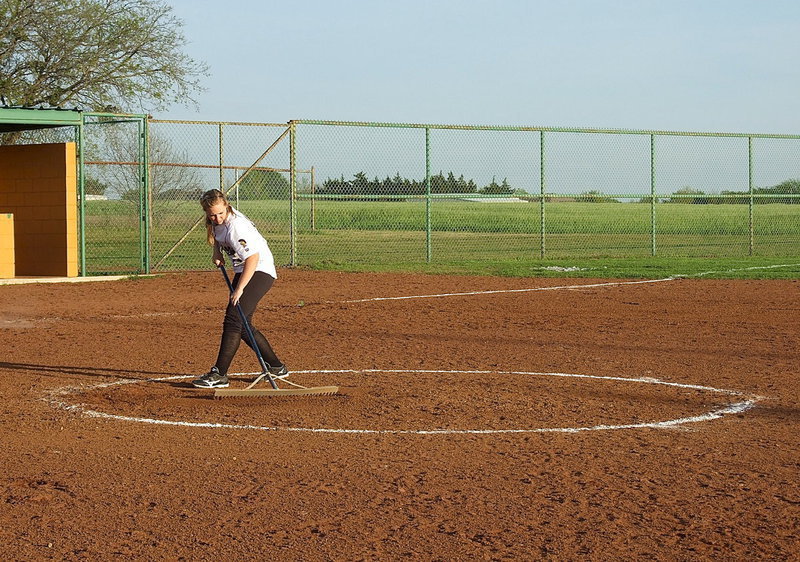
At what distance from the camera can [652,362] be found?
9.67 metres

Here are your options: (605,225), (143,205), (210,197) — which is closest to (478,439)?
(210,197)

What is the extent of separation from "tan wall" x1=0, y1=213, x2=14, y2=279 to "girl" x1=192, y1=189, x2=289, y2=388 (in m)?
11.6

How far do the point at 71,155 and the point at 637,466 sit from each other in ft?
50.4

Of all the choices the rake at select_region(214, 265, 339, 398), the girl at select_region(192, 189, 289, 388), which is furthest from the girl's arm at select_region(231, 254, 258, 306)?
the rake at select_region(214, 265, 339, 398)

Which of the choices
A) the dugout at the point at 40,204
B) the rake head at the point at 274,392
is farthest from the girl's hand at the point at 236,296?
the dugout at the point at 40,204

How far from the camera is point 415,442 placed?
21.3 ft

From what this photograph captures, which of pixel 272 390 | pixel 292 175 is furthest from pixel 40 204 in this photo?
pixel 272 390

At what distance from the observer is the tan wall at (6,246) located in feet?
61.9

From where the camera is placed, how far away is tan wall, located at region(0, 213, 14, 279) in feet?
61.9

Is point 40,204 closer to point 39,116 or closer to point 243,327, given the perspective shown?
point 39,116

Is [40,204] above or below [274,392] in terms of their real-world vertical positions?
above

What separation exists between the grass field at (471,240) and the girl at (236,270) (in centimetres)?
1132

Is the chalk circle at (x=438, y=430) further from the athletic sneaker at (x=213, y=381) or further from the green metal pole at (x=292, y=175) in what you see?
the green metal pole at (x=292, y=175)

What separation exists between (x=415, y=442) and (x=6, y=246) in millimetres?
14301
